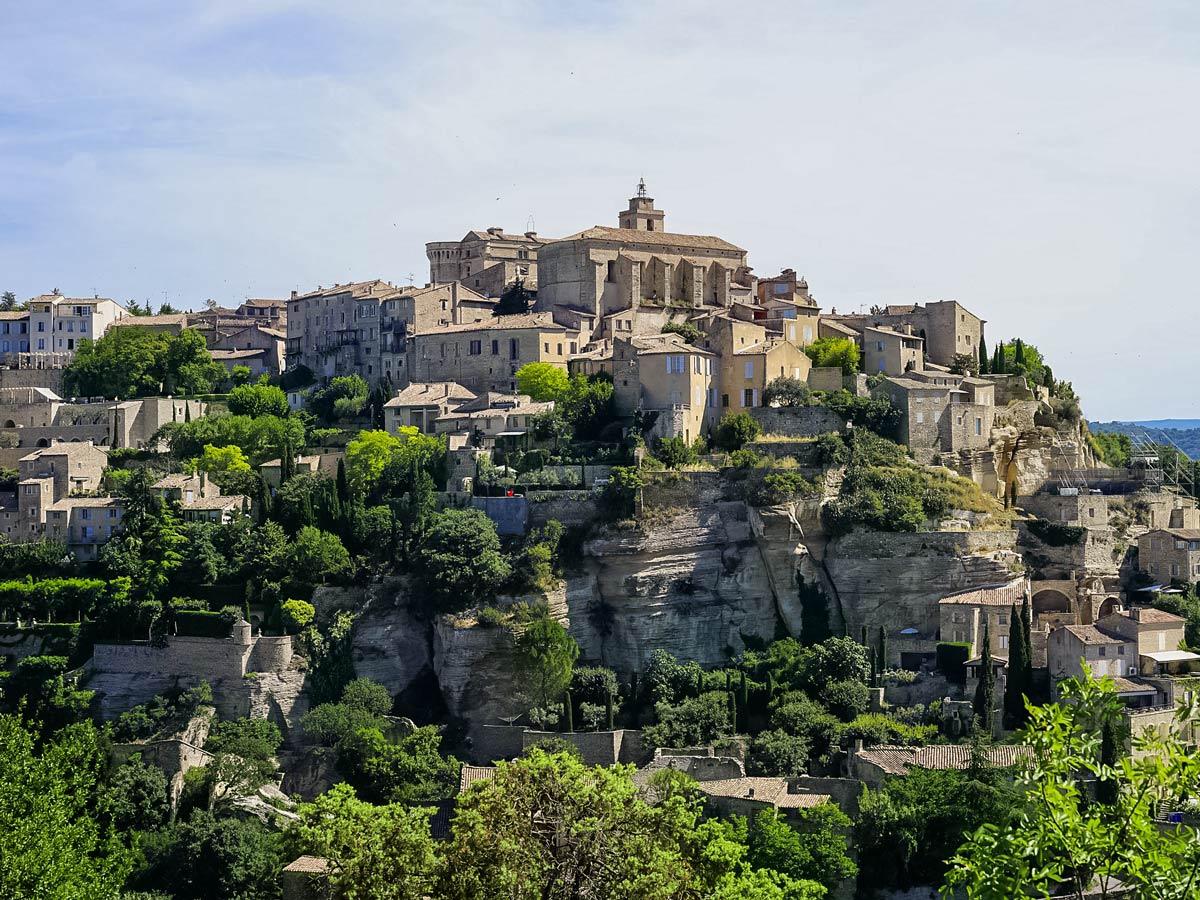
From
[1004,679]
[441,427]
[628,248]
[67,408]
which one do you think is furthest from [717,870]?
[67,408]

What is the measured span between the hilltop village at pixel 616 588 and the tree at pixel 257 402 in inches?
180

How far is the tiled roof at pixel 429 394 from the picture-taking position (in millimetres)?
67688

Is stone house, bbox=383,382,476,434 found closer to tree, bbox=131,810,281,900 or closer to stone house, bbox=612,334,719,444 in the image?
stone house, bbox=612,334,719,444

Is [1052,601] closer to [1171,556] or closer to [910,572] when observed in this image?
[910,572]

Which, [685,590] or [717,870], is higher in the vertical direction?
[685,590]

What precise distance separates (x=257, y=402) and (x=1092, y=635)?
39.7 meters

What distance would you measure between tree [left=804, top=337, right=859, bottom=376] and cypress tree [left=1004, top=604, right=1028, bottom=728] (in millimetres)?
16117

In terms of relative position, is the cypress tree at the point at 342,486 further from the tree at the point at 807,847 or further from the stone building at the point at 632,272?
the tree at the point at 807,847

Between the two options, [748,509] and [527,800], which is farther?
[748,509]

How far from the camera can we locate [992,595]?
173ft

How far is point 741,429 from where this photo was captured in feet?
193

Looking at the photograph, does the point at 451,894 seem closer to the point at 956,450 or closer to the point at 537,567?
the point at 537,567

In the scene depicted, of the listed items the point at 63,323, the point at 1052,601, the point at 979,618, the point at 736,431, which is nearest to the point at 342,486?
the point at 736,431

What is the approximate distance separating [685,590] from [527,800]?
824 inches
